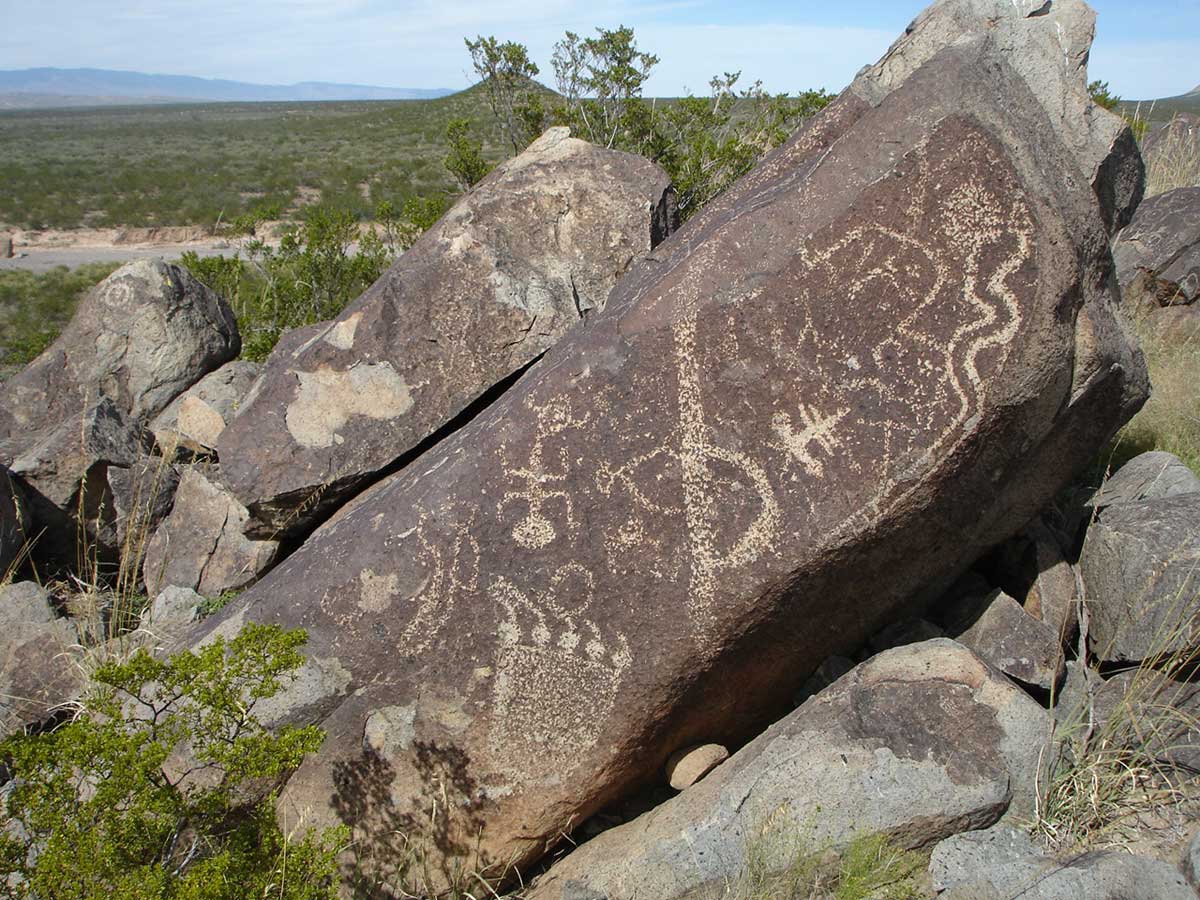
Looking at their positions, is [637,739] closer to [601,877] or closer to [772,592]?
[601,877]

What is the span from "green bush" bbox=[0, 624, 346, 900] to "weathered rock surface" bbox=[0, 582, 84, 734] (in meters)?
1.73

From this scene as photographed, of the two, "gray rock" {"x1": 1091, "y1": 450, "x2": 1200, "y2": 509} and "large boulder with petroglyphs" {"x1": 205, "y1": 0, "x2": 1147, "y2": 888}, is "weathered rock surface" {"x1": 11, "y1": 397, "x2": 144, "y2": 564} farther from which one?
"gray rock" {"x1": 1091, "y1": 450, "x2": 1200, "y2": 509}

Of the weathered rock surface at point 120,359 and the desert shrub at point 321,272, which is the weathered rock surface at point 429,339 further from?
the desert shrub at point 321,272

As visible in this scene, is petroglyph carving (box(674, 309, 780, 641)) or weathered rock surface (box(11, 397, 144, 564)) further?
weathered rock surface (box(11, 397, 144, 564))

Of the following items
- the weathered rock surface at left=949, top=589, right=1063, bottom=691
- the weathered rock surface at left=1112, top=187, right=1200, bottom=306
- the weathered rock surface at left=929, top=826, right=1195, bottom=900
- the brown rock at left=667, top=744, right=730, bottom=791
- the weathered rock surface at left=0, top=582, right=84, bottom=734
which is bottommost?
the weathered rock surface at left=0, top=582, right=84, bottom=734

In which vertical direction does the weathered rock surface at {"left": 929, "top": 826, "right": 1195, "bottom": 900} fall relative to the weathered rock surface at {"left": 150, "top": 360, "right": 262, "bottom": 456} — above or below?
below

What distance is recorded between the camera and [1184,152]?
9.52 m

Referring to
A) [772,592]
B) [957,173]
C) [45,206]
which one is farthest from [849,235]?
[45,206]

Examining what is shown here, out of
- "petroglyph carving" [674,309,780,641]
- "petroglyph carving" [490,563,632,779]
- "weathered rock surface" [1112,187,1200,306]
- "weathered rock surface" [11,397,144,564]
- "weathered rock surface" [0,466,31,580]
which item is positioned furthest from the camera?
"weathered rock surface" [1112,187,1200,306]

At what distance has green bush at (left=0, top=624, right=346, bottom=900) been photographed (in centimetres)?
223

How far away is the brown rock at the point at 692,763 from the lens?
3.21 m

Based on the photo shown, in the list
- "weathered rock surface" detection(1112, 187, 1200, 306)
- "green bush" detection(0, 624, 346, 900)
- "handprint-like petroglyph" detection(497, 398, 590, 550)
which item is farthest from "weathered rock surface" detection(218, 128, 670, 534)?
"weathered rock surface" detection(1112, 187, 1200, 306)

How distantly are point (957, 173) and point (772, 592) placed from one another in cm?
139

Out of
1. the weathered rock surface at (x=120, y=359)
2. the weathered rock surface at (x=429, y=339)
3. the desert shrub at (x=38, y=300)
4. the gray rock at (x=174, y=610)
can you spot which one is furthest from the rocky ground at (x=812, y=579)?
the desert shrub at (x=38, y=300)
